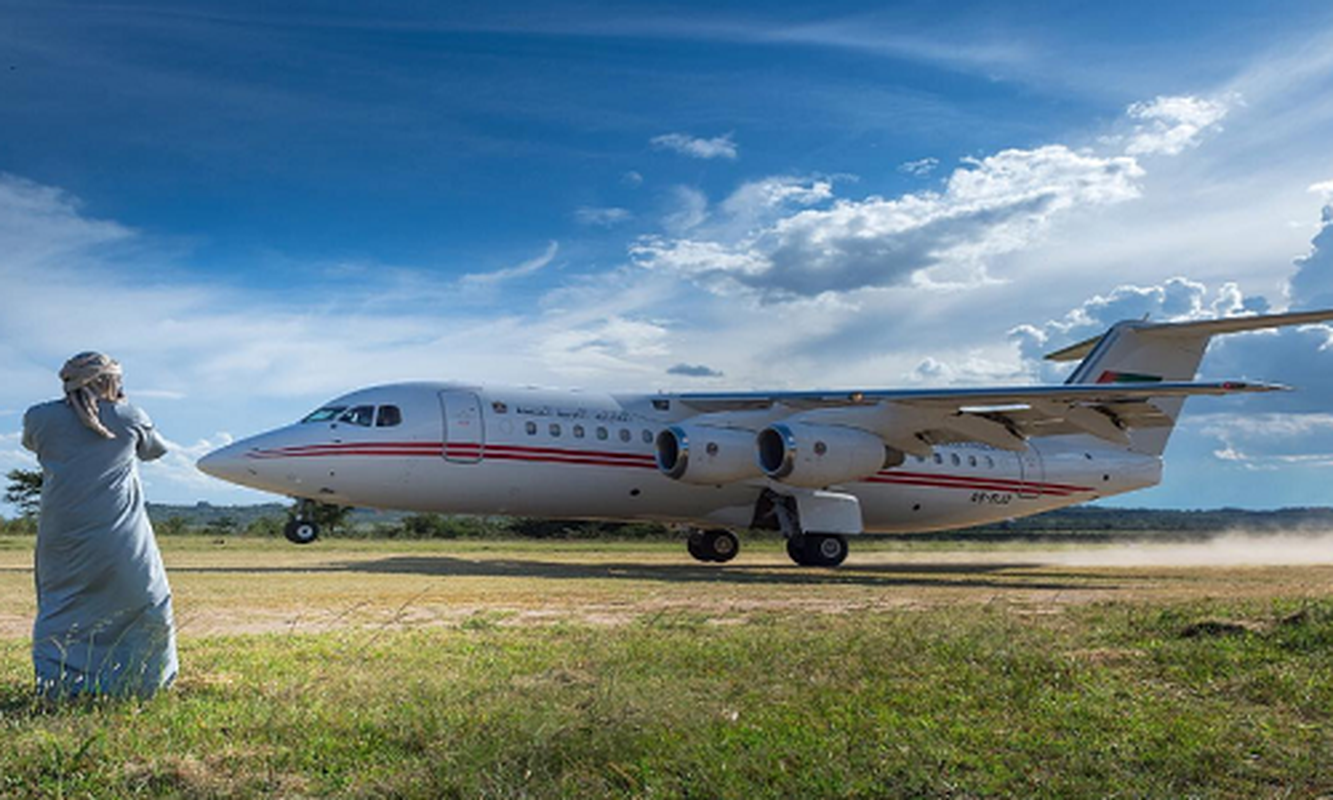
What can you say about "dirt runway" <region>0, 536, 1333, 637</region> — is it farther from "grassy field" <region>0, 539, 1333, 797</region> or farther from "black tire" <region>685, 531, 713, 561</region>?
"black tire" <region>685, 531, 713, 561</region>

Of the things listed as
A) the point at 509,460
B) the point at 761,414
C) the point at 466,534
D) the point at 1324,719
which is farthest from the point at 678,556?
the point at 1324,719

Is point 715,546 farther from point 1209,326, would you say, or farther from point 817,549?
point 1209,326

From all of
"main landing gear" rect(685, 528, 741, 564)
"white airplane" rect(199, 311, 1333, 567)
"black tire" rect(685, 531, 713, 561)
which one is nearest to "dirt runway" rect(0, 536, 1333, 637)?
"black tire" rect(685, 531, 713, 561)

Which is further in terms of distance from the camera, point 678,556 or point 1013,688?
point 678,556

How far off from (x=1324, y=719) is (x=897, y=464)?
18.3 metres

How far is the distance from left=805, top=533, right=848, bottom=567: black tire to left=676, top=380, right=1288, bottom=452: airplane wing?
254cm

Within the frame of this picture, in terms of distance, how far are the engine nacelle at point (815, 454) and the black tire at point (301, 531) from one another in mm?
8732

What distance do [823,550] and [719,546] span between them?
4045 mm

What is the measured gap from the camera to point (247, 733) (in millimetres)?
5086

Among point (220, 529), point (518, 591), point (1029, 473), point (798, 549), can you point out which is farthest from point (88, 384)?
point (220, 529)

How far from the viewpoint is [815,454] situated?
21.7 meters

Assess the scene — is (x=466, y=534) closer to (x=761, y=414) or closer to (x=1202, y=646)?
(x=761, y=414)

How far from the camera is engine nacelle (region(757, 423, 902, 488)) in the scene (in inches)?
846

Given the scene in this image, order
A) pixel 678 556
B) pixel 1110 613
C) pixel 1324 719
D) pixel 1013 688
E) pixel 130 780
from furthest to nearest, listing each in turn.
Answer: pixel 678 556, pixel 1110 613, pixel 1013 688, pixel 1324 719, pixel 130 780
